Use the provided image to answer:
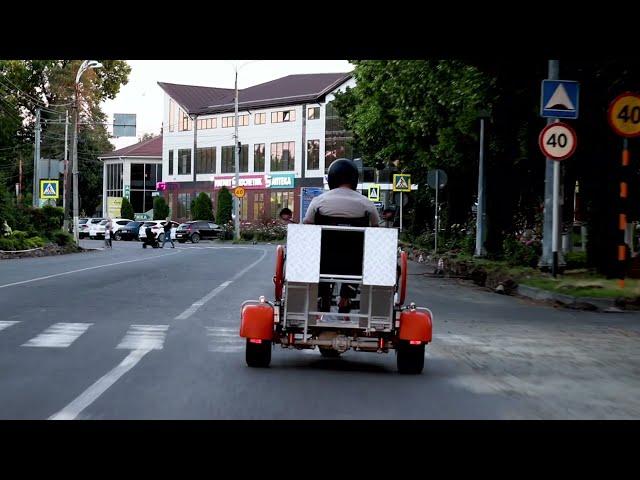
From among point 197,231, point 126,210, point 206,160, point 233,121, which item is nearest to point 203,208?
point 206,160

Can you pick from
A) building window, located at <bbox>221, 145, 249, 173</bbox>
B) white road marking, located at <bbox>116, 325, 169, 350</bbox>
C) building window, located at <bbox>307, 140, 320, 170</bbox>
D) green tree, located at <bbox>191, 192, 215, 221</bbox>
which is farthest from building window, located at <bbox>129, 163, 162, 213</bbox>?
white road marking, located at <bbox>116, 325, 169, 350</bbox>

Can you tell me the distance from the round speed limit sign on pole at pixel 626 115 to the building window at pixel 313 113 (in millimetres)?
67169

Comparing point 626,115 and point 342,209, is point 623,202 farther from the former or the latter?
point 342,209

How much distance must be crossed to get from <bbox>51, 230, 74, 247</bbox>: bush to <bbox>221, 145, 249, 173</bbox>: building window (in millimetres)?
44021

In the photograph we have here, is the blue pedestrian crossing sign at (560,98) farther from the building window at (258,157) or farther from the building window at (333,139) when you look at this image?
the building window at (258,157)

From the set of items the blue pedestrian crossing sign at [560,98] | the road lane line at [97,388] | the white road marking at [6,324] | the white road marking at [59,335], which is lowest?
the white road marking at [6,324]

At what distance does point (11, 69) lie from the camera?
81125 millimetres

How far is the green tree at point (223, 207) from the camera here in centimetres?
8562

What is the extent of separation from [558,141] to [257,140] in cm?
7164

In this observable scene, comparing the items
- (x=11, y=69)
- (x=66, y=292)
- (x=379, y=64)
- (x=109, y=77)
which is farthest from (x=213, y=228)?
(x=66, y=292)

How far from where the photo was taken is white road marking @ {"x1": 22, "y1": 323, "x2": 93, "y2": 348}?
1059cm

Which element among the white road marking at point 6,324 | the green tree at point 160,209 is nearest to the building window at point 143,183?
the green tree at point 160,209

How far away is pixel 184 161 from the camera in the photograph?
9806cm
